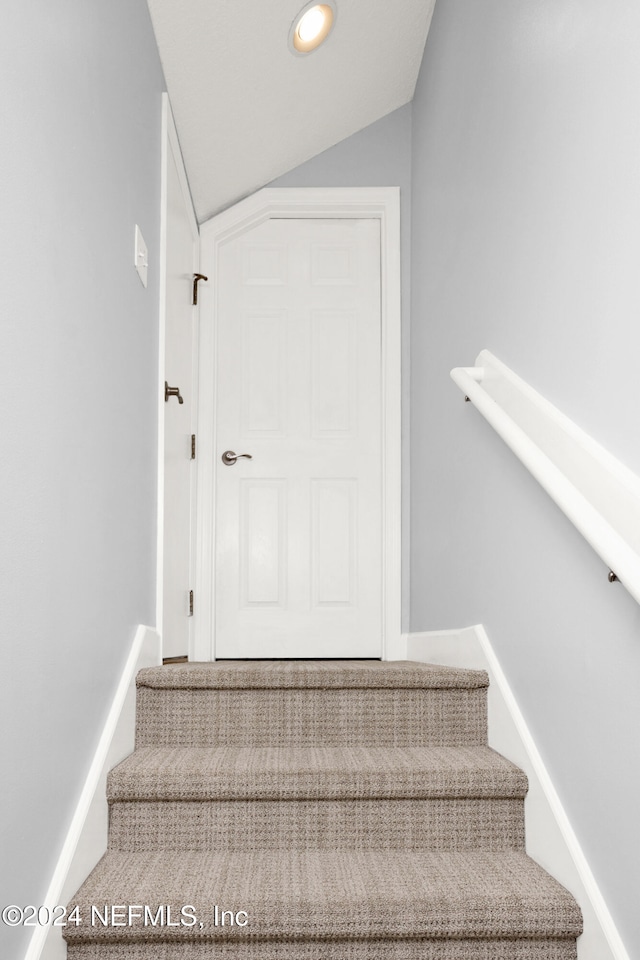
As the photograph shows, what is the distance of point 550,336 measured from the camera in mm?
1602

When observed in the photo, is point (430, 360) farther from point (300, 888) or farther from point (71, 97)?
point (300, 888)

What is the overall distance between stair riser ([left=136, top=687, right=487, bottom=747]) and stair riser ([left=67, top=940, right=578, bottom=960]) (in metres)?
0.56

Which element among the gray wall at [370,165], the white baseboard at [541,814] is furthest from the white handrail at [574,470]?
the gray wall at [370,165]

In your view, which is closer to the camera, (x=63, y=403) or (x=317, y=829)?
(x=63, y=403)

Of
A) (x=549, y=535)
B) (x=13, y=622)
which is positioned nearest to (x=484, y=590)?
(x=549, y=535)

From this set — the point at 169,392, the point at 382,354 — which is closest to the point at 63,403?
the point at 169,392

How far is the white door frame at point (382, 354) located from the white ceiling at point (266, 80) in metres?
0.10

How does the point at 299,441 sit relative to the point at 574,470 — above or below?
above

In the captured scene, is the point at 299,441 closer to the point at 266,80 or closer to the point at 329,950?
the point at 266,80

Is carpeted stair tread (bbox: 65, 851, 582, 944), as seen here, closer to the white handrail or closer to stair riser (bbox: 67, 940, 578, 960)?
stair riser (bbox: 67, 940, 578, 960)

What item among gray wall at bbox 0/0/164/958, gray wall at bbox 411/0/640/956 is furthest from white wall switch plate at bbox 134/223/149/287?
gray wall at bbox 411/0/640/956

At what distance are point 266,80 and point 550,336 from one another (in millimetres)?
1669

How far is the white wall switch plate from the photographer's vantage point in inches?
80.8

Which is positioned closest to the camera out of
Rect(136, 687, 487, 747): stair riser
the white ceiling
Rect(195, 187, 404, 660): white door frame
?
Rect(136, 687, 487, 747): stair riser
